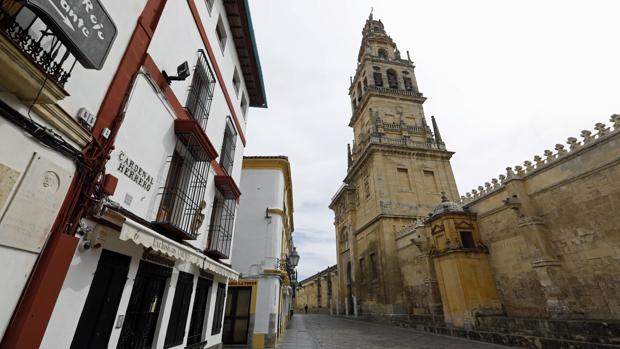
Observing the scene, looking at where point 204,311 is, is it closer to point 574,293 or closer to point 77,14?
point 77,14

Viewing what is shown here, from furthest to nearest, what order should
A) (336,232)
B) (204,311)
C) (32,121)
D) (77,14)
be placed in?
(336,232) < (204,311) < (77,14) < (32,121)

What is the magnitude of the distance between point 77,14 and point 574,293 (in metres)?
14.2

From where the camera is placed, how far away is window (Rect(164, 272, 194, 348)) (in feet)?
17.1

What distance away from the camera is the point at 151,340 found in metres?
4.73

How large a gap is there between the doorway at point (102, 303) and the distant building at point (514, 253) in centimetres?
1148

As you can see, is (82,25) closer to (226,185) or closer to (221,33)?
(226,185)

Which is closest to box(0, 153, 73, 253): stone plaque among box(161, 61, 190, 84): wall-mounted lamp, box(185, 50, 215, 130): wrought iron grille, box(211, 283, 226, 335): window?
box(161, 61, 190, 84): wall-mounted lamp

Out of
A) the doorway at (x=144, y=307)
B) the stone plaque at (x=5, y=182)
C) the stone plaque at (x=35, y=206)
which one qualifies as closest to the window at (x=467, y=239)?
the doorway at (x=144, y=307)

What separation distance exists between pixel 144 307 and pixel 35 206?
2680mm

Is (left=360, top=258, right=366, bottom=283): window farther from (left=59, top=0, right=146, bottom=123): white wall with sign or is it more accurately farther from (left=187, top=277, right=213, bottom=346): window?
(left=59, top=0, right=146, bottom=123): white wall with sign

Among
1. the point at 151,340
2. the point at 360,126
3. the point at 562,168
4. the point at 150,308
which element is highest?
the point at 360,126

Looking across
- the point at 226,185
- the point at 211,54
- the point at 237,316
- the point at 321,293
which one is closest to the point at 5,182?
the point at 226,185

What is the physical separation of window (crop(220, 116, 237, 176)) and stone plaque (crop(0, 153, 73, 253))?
547 centimetres

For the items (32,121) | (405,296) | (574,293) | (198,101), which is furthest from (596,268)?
(32,121)
